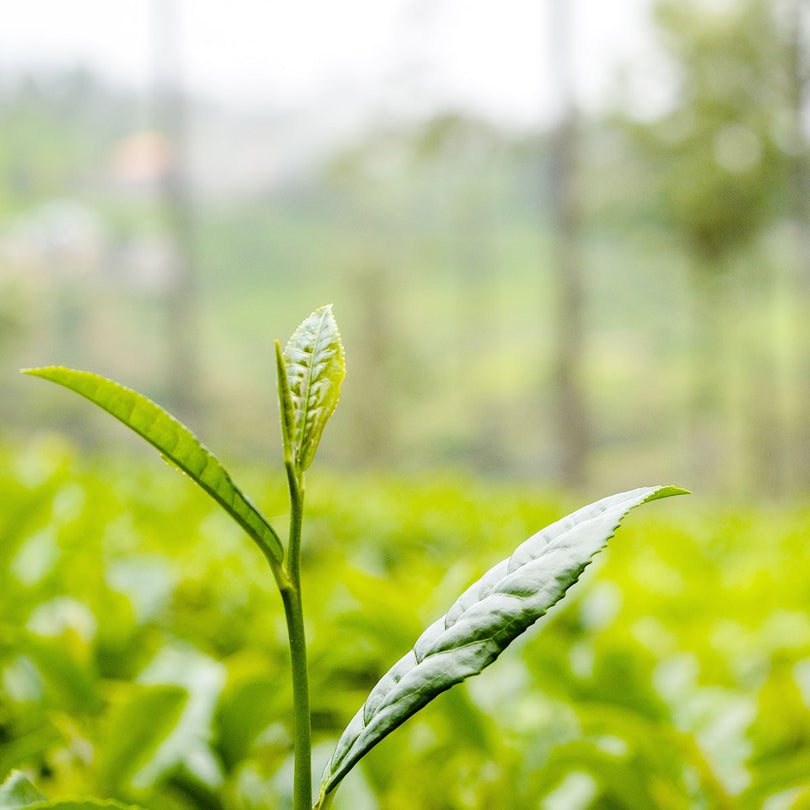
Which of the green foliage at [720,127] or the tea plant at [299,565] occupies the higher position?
the green foliage at [720,127]

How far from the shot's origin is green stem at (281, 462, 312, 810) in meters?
0.36

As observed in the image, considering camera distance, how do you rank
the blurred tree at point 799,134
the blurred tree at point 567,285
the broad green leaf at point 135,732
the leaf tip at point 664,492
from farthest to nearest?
1. the blurred tree at point 799,134
2. the blurred tree at point 567,285
3. the broad green leaf at point 135,732
4. the leaf tip at point 664,492

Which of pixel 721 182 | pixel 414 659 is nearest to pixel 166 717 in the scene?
pixel 414 659

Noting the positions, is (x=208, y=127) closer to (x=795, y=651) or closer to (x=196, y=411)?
(x=196, y=411)

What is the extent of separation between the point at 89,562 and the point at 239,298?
30.9 metres

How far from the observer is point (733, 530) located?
13.1 feet

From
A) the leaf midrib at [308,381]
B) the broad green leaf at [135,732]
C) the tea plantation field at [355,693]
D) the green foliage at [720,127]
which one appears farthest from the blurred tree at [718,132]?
the leaf midrib at [308,381]

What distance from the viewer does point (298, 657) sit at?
359 millimetres

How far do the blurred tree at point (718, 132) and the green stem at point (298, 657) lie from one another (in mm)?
16103

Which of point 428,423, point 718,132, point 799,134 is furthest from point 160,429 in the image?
point 428,423

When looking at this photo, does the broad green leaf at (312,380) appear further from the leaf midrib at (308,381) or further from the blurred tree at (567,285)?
the blurred tree at (567,285)

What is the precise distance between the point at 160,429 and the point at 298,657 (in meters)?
0.10

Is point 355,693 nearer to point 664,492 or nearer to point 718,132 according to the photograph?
point 664,492

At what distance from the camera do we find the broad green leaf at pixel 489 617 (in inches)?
13.8
